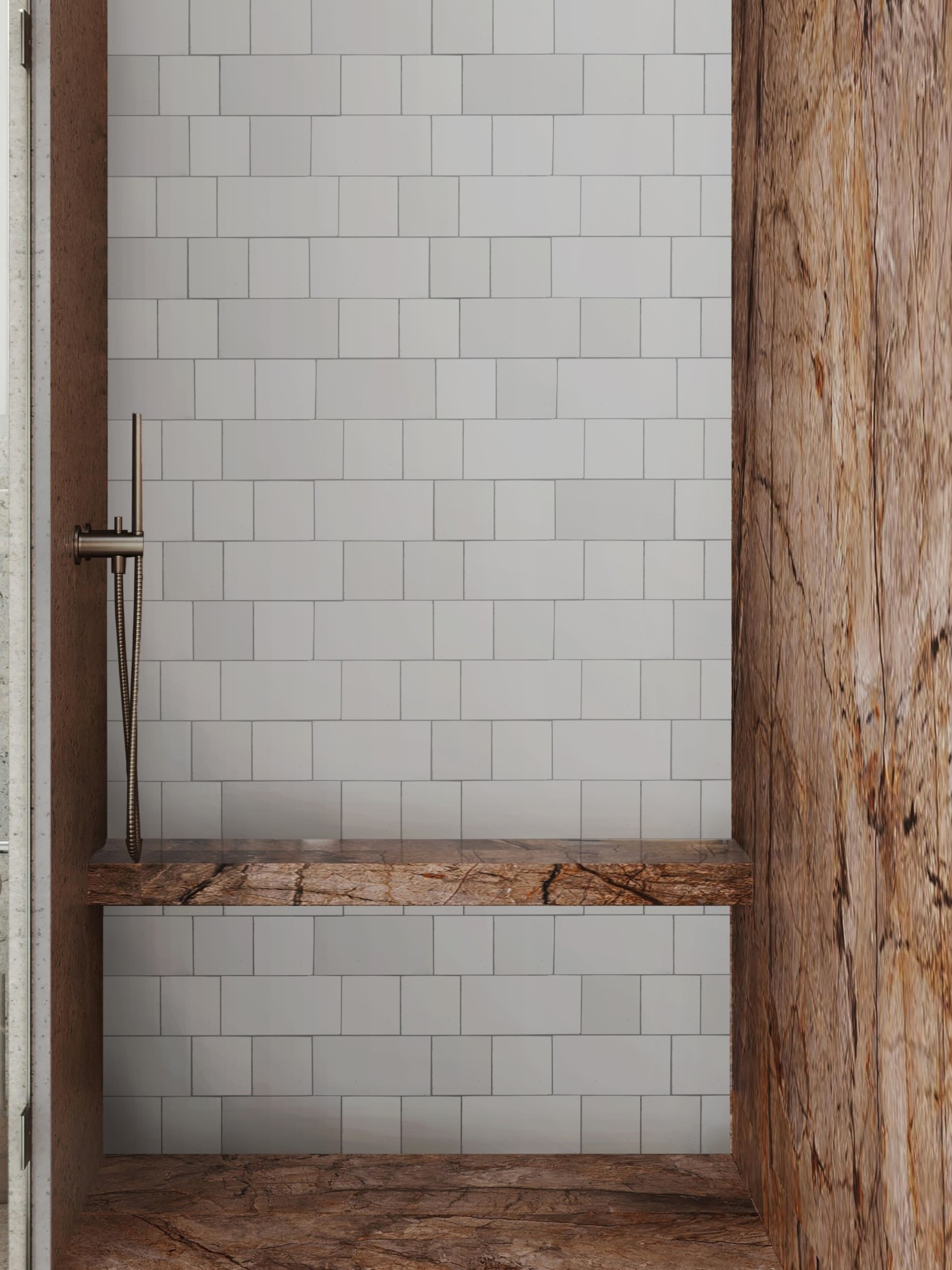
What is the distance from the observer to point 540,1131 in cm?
170

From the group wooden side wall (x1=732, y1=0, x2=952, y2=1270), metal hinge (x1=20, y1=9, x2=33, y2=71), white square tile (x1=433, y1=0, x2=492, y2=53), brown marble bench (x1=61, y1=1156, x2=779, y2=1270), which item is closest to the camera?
wooden side wall (x1=732, y1=0, x2=952, y2=1270)

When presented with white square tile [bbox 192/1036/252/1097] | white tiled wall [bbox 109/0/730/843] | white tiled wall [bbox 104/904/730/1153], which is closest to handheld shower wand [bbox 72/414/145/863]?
white tiled wall [bbox 109/0/730/843]

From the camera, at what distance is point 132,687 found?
1.49 metres

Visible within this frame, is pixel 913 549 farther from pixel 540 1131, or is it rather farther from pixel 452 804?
pixel 540 1131

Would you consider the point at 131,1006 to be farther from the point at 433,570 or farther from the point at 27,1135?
the point at 433,570

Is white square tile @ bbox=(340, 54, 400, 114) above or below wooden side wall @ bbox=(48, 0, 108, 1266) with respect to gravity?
above

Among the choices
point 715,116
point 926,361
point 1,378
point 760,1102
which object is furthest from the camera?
point 715,116

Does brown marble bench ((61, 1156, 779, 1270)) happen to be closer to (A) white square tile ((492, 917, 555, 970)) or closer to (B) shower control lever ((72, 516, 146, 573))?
(A) white square tile ((492, 917, 555, 970))

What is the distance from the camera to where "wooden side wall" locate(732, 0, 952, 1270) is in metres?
0.91

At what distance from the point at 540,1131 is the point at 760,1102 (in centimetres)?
39

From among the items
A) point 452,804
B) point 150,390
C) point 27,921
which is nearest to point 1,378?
point 150,390

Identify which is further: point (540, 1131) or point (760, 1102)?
point (540, 1131)

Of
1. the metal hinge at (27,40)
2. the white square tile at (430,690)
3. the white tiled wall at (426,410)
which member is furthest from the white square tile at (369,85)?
the white square tile at (430,690)

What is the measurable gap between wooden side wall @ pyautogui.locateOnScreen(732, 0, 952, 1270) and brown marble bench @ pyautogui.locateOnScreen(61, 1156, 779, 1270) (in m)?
0.12
